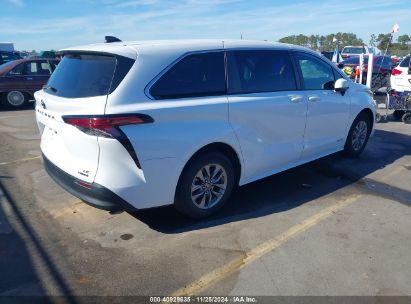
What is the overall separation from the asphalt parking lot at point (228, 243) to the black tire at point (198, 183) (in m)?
0.15

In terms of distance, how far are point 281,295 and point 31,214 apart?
2.92 metres

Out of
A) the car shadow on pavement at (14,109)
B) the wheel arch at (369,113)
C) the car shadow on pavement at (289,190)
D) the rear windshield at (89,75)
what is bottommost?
the car shadow on pavement at (289,190)

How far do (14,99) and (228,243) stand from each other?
1129cm

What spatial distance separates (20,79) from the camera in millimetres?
12484

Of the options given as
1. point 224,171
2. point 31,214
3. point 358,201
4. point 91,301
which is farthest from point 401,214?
point 31,214

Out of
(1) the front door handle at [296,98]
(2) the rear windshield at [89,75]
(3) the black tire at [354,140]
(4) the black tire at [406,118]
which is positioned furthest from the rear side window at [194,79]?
(4) the black tire at [406,118]

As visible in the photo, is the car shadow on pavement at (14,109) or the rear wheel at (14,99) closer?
the car shadow on pavement at (14,109)

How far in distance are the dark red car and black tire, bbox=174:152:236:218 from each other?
417 inches

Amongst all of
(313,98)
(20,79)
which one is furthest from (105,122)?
(20,79)

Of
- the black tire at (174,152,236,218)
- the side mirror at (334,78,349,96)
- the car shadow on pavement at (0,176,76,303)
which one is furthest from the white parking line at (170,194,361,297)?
the side mirror at (334,78,349,96)

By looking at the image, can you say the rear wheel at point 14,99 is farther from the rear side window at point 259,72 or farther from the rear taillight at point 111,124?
the rear taillight at point 111,124

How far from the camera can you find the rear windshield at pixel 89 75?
11.2 feet

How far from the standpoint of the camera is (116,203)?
3.43 m

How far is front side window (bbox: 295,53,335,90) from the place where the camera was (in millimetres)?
5055
